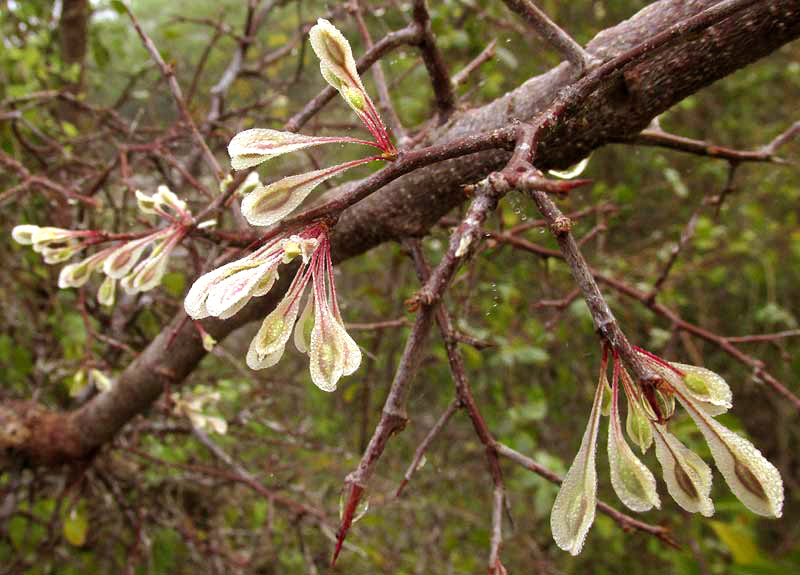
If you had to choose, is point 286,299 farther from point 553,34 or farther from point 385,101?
point 385,101

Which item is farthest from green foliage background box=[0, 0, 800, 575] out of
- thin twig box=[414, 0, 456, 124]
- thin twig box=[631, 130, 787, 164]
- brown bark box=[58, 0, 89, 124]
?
thin twig box=[631, 130, 787, 164]

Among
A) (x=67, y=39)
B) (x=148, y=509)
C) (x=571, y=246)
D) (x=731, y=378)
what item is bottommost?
(x=731, y=378)

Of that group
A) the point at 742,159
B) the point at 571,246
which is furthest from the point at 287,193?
the point at 742,159

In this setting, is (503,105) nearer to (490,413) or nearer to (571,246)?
(571,246)

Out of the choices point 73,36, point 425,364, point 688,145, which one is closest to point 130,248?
point 688,145

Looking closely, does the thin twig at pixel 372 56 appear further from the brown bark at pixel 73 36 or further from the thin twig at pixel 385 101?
the brown bark at pixel 73 36

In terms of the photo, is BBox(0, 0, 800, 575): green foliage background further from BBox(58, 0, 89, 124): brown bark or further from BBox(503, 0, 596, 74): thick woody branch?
BBox(503, 0, 596, 74): thick woody branch
